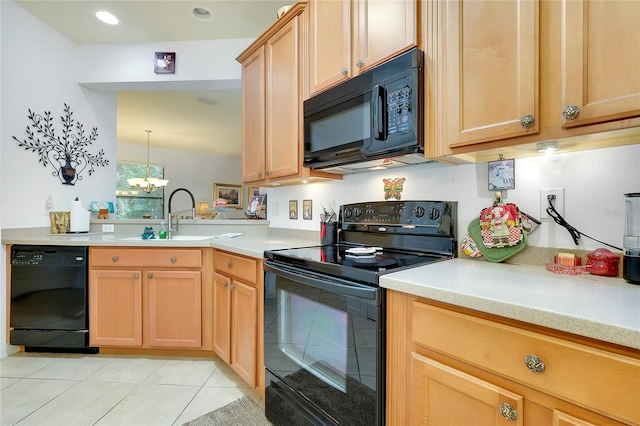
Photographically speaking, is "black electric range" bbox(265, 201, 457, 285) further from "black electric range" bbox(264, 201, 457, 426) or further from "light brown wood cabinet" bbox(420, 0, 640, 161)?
"light brown wood cabinet" bbox(420, 0, 640, 161)

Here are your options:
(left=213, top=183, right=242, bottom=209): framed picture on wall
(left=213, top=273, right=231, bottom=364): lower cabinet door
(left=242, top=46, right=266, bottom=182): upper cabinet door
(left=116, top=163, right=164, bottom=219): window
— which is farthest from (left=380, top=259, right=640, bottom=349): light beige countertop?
(left=213, top=183, right=242, bottom=209): framed picture on wall

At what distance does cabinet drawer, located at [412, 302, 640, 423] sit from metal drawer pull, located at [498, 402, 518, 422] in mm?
74

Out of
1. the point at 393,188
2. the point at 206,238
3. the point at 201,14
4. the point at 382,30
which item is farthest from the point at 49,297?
the point at 382,30

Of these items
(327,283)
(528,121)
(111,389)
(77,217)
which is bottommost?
(111,389)

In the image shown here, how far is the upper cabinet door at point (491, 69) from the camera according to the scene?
95cm

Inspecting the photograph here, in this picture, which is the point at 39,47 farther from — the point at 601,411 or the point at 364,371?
the point at 601,411

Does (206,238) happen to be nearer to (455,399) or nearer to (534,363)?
(455,399)

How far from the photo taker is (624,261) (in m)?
0.95

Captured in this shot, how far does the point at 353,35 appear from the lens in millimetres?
1481

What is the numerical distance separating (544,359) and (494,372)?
0.13 m

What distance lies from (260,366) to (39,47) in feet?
10.3

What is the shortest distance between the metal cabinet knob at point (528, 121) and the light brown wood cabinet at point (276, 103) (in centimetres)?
110

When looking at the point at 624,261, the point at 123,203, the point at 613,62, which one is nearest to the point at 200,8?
the point at 613,62

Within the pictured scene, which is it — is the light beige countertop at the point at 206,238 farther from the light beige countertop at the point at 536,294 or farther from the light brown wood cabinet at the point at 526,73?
the light brown wood cabinet at the point at 526,73
